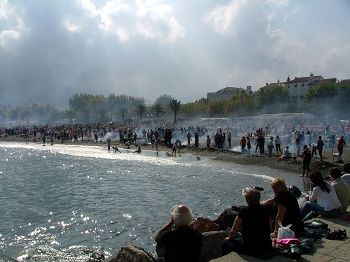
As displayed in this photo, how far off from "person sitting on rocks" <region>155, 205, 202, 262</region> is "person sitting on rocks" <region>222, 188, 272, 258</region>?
3.70 feet

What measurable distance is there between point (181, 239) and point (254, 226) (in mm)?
1456

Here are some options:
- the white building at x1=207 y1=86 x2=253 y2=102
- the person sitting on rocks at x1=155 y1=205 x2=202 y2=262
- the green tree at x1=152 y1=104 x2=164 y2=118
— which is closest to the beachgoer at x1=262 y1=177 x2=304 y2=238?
the person sitting on rocks at x1=155 y1=205 x2=202 y2=262

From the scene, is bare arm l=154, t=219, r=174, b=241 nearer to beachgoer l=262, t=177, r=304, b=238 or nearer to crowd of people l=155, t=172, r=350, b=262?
crowd of people l=155, t=172, r=350, b=262

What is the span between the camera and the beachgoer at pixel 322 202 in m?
9.62

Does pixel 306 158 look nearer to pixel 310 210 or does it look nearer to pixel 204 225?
pixel 204 225

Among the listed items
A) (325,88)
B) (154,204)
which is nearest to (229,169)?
(154,204)

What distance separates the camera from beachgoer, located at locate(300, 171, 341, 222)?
962 centimetres

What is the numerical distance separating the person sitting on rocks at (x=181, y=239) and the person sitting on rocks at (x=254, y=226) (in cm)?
113

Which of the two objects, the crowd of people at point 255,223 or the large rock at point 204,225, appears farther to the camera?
the large rock at point 204,225

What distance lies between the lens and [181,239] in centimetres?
588

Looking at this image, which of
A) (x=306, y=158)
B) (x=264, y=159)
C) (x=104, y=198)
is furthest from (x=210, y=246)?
(x=264, y=159)

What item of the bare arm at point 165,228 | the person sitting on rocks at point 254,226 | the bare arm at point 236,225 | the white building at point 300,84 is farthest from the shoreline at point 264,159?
the white building at point 300,84

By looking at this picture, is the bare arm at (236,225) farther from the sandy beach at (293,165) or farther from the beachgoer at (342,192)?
the beachgoer at (342,192)

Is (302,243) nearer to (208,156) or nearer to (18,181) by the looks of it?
(18,181)
